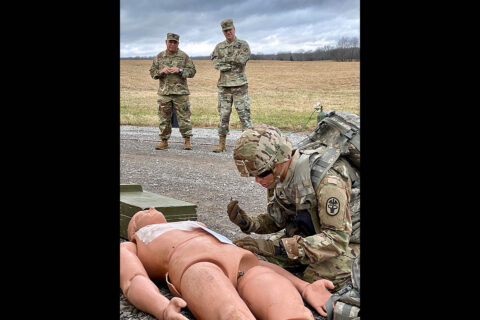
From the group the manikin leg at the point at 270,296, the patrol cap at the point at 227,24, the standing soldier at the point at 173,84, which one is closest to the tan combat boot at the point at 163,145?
the standing soldier at the point at 173,84

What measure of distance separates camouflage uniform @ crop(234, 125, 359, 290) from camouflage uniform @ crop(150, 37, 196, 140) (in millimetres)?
6722

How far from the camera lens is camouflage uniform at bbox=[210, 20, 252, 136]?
9797mm

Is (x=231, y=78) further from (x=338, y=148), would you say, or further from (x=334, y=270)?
(x=334, y=270)

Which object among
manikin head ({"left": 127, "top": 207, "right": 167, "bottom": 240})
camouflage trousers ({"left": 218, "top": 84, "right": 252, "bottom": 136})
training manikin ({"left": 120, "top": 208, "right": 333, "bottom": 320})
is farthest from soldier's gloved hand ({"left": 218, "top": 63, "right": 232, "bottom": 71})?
training manikin ({"left": 120, "top": 208, "right": 333, "bottom": 320})

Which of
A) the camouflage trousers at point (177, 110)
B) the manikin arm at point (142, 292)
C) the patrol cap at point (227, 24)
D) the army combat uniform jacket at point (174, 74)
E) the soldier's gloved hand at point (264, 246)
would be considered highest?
the patrol cap at point (227, 24)

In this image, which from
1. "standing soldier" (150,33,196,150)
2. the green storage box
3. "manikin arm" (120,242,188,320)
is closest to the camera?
"manikin arm" (120,242,188,320)

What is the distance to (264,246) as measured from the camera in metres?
3.32

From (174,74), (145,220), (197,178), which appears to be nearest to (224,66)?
(174,74)

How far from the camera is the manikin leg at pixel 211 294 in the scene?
2.45 metres

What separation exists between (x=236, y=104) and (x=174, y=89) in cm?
119

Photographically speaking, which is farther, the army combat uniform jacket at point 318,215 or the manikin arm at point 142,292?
the army combat uniform jacket at point 318,215

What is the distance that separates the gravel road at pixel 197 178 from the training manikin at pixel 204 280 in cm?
21

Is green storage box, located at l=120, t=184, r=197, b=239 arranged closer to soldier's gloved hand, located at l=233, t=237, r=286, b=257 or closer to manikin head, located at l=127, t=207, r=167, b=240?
manikin head, located at l=127, t=207, r=167, b=240

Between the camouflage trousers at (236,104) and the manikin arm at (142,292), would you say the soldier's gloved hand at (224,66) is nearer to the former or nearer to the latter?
the camouflage trousers at (236,104)
